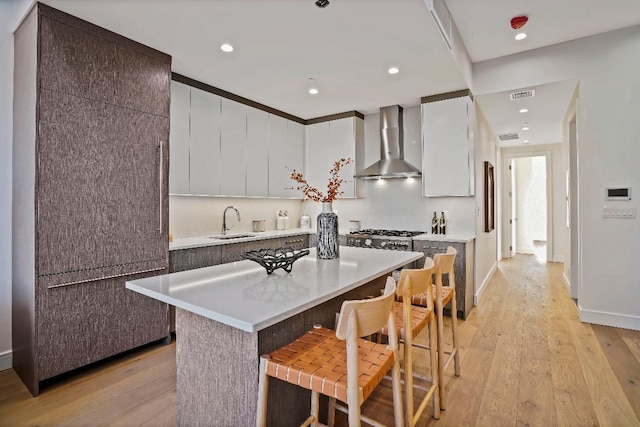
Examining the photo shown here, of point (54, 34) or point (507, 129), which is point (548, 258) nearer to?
point (507, 129)

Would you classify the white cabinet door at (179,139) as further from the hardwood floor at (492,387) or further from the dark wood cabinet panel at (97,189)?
the hardwood floor at (492,387)

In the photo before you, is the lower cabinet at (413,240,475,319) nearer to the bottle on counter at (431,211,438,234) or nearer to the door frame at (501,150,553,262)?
the bottle on counter at (431,211,438,234)

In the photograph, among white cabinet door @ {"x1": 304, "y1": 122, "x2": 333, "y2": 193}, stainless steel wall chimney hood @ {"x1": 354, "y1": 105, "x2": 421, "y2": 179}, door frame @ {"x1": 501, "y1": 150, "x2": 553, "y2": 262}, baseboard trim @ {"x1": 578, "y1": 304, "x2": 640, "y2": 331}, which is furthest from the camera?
door frame @ {"x1": 501, "y1": 150, "x2": 553, "y2": 262}

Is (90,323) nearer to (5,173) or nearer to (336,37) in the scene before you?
(5,173)

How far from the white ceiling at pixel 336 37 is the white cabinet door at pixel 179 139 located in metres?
0.21

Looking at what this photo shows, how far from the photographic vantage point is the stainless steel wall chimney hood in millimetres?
4352

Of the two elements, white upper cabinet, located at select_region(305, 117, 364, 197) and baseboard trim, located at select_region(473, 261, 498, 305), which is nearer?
baseboard trim, located at select_region(473, 261, 498, 305)

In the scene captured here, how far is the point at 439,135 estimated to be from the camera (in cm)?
401

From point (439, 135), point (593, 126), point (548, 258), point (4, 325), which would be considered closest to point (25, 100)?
point (4, 325)

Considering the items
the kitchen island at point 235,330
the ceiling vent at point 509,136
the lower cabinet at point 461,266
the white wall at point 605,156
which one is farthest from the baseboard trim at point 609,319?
the ceiling vent at point 509,136

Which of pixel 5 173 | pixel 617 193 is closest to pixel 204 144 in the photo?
pixel 5 173

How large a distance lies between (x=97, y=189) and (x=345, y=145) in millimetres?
3153

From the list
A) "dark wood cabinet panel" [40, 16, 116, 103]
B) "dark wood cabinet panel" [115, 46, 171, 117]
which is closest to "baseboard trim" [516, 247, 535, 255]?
"dark wood cabinet panel" [115, 46, 171, 117]

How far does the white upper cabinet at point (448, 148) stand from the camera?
385 cm
